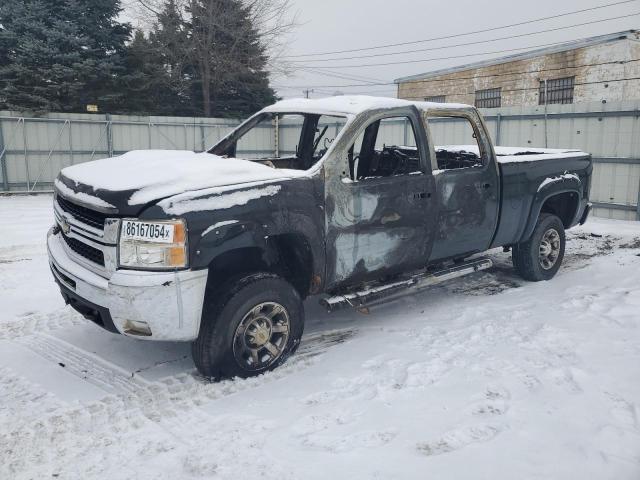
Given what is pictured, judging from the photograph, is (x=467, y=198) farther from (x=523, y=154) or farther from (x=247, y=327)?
(x=247, y=327)

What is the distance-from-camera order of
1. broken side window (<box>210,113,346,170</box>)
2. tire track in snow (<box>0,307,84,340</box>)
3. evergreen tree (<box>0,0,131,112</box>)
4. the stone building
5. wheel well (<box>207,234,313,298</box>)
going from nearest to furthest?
wheel well (<box>207,234,313,298</box>), tire track in snow (<box>0,307,84,340</box>), broken side window (<box>210,113,346,170</box>), evergreen tree (<box>0,0,131,112</box>), the stone building

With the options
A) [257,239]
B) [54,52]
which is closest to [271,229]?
[257,239]

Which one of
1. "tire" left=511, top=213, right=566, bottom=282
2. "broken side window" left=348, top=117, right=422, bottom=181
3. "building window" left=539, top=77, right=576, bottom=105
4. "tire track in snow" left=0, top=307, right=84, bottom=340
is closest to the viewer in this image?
"tire track in snow" left=0, top=307, right=84, bottom=340

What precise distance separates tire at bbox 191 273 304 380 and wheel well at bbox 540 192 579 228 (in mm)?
3993

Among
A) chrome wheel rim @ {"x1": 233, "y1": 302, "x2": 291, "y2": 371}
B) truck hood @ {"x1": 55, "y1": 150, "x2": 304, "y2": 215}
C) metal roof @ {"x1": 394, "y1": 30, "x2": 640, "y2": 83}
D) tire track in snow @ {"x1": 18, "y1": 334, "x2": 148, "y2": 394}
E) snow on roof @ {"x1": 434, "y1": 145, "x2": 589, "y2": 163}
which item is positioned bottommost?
tire track in snow @ {"x1": 18, "y1": 334, "x2": 148, "y2": 394}

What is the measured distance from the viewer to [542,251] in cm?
657

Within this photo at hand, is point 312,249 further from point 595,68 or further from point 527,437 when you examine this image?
point 595,68

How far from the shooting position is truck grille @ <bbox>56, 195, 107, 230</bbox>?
3.74m

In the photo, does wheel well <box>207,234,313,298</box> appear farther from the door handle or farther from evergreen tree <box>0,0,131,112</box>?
evergreen tree <box>0,0,131,112</box>

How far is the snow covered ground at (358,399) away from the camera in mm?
2977

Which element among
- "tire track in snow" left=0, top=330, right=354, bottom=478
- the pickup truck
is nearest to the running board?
the pickup truck

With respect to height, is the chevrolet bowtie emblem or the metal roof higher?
the metal roof

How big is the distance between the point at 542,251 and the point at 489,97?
2063 cm

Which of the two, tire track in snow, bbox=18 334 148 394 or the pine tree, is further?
the pine tree
